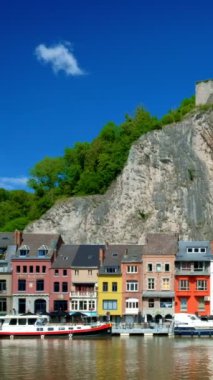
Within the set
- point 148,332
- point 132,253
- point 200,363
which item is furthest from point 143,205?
point 200,363

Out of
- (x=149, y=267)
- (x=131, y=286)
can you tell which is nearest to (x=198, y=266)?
(x=149, y=267)

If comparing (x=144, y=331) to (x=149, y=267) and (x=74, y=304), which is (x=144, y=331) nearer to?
(x=149, y=267)

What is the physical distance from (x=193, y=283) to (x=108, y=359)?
30985mm

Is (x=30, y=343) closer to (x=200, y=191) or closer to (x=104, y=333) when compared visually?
(x=104, y=333)

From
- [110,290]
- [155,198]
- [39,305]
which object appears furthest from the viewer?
[155,198]

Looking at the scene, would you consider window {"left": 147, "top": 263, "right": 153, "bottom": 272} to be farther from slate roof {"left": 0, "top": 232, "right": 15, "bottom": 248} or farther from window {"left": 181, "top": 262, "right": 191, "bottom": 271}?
slate roof {"left": 0, "top": 232, "right": 15, "bottom": 248}

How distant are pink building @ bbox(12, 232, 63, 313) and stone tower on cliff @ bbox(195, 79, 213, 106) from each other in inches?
1454

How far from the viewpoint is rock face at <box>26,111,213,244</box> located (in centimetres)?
9662

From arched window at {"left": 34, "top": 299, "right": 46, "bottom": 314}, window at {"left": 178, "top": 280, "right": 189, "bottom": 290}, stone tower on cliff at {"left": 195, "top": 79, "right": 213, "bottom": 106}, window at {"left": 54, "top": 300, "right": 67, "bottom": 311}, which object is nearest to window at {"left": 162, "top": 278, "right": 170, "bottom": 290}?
window at {"left": 178, "top": 280, "right": 189, "bottom": 290}

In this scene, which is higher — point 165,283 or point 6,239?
point 6,239

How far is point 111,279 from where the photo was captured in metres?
84.1

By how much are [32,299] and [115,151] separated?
35.3 meters

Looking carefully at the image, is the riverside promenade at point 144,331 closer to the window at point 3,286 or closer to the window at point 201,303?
the window at point 201,303

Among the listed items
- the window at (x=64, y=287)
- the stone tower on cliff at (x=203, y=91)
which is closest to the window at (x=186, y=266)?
the window at (x=64, y=287)
